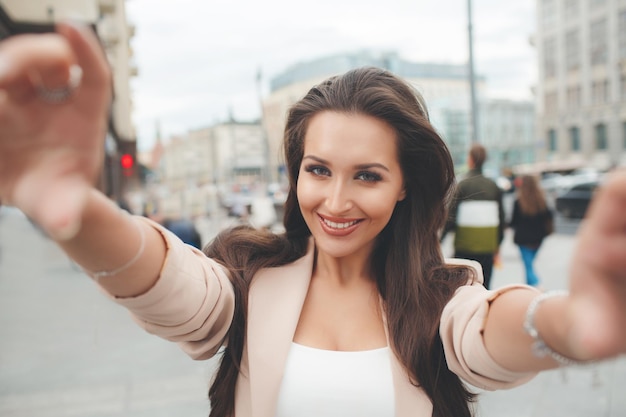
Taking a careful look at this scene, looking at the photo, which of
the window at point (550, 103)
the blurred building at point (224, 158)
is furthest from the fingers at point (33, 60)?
the window at point (550, 103)

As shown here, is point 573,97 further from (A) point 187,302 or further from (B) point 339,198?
(A) point 187,302

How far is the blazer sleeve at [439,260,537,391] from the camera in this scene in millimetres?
1131

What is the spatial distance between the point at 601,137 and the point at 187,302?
48.7 meters

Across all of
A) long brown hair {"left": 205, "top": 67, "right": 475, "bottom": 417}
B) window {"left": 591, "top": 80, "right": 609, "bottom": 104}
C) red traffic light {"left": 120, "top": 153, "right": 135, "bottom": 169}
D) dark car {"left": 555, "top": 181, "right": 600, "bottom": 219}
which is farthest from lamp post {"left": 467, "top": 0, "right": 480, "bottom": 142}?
window {"left": 591, "top": 80, "right": 609, "bottom": 104}

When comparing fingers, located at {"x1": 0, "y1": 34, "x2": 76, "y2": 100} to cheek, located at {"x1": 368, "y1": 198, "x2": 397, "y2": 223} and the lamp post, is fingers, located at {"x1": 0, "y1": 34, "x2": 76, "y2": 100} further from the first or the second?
the lamp post

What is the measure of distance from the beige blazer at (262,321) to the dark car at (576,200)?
15.0m

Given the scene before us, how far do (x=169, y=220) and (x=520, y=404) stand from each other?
3.74 metres

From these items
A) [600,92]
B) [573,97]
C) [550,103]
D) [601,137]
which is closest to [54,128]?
[601,137]

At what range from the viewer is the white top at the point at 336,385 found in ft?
4.43

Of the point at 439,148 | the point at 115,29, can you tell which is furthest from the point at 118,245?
the point at 115,29

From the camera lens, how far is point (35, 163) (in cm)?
77

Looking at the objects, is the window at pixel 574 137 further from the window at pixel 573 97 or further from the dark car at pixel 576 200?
the dark car at pixel 576 200

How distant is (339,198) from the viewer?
1429mm

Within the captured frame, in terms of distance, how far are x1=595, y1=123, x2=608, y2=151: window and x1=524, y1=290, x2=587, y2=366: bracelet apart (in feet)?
158
